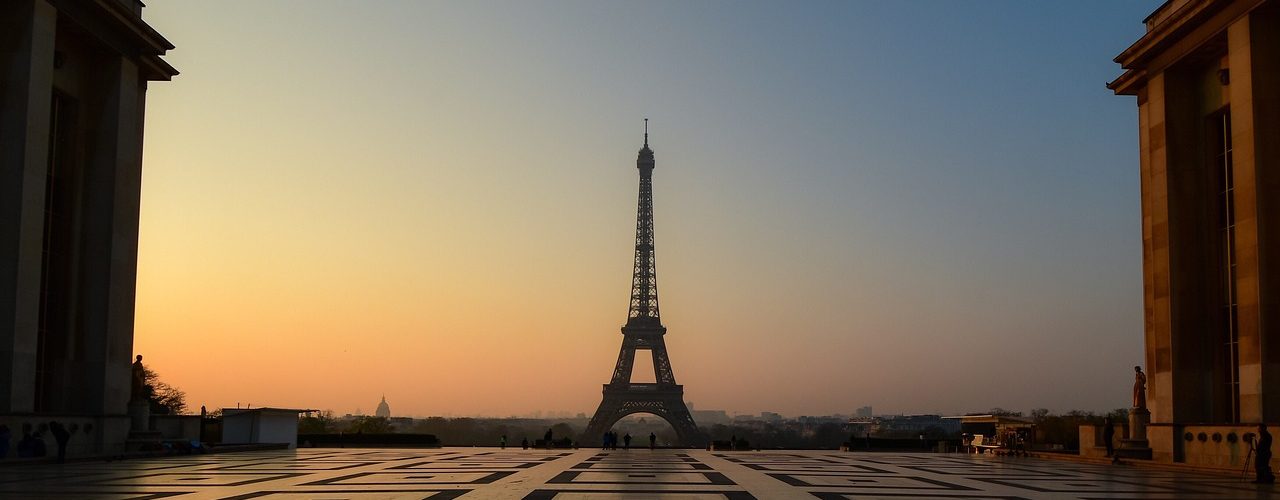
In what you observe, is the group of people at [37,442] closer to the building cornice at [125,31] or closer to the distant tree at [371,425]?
the building cornice at [125,31]

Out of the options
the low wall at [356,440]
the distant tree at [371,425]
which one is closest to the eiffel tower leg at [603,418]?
the distant tree at [371,425]

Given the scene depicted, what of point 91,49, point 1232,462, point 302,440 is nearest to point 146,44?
point 91,49

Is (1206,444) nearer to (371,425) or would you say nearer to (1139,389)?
(1139,389)

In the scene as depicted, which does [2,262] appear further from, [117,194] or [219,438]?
[219,438]

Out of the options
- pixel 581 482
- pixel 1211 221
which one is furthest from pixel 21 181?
pixel 1211 221

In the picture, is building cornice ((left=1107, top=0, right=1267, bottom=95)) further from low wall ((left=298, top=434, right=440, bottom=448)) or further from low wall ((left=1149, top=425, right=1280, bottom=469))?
low wall ((left=298, top=434, right=440, bottom=448))
